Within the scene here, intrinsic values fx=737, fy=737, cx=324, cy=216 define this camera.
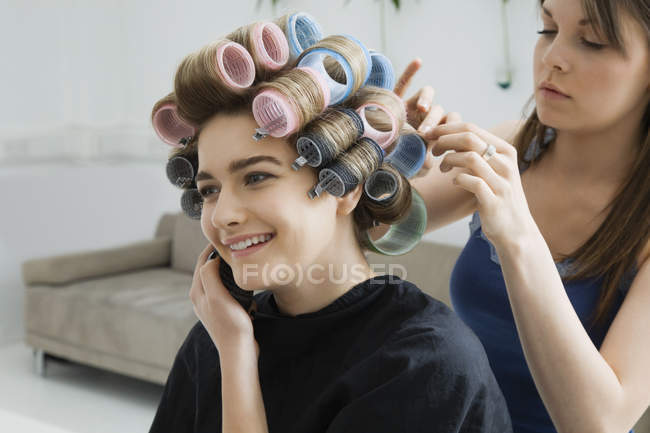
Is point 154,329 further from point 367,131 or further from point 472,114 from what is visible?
point 367,131

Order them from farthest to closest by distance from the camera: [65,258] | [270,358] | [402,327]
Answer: [65,258], [270,358], [402,327]

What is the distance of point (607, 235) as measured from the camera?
4.21ft

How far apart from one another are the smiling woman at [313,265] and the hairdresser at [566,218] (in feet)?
0.36

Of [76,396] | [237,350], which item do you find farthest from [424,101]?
[76,396]

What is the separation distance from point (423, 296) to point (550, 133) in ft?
1.76

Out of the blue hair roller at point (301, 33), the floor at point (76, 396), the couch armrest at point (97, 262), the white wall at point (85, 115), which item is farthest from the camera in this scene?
the white wall at point (85, 115)

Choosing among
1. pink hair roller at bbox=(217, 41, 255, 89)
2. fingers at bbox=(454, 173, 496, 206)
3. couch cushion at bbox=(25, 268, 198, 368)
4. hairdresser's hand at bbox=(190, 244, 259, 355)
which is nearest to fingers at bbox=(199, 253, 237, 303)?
hairdresser's hand at bbox=(190, 244, 259, 355)

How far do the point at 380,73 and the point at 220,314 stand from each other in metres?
0.45

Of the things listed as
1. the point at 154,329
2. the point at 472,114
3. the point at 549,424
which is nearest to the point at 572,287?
the point at 549,424

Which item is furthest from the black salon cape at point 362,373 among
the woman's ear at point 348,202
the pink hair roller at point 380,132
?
the pink hair roller at point 380,132

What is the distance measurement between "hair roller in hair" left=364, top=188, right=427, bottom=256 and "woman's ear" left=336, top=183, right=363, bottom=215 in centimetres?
10

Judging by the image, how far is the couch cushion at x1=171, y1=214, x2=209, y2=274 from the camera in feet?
13.1

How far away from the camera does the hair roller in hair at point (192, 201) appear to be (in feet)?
4.02

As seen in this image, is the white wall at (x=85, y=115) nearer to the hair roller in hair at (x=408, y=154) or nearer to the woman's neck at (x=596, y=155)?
the woman's neck at (x=596, y=155)
